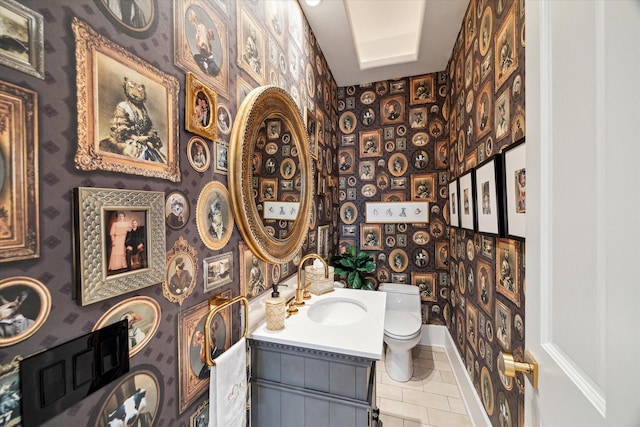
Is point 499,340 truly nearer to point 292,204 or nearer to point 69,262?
point 292,204

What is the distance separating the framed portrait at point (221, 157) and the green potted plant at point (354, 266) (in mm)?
1741

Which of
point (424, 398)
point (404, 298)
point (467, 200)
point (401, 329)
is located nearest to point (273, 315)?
point (401, 329)

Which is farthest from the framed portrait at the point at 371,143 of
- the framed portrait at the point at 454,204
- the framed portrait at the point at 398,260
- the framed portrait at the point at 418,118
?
the framed portrait at the point at 398,260

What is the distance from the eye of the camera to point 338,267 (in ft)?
8.21

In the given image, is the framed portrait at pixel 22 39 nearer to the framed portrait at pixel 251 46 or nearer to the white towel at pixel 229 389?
the framed portrait at pixel 251 46

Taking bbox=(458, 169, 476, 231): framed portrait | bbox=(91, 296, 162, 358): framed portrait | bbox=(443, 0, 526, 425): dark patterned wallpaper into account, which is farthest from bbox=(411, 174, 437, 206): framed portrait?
bbox=(91, 296, 162, 358): framed portrait

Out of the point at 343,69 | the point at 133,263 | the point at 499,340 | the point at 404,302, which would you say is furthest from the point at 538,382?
the point at 343,69

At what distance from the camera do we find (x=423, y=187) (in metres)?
2.56

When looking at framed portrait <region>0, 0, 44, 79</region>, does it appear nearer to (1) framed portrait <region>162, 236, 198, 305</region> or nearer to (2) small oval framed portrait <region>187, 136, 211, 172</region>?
(2) small oval framed portrait <region>187, 136, 211, 172</region>

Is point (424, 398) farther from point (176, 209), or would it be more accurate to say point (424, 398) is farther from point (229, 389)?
point (176, 209)

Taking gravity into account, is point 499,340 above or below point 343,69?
below

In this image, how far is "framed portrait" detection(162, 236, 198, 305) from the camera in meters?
0.69

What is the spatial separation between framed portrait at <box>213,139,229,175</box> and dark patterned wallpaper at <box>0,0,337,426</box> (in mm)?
13

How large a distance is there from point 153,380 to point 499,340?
1578mm
